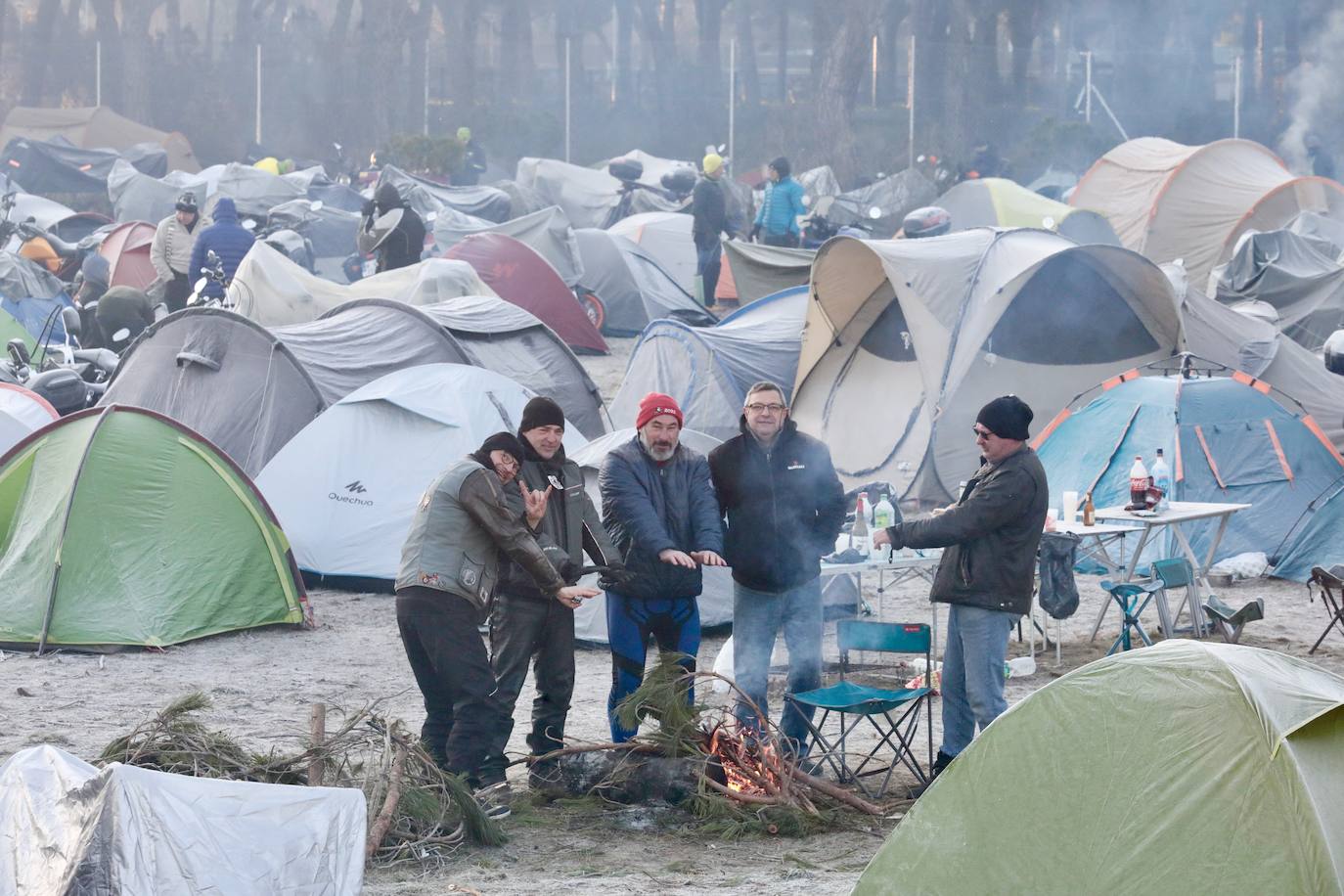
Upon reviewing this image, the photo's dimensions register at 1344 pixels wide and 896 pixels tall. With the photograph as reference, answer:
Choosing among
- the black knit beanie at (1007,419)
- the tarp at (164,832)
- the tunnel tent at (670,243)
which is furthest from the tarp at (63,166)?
the tarp at (164,832)

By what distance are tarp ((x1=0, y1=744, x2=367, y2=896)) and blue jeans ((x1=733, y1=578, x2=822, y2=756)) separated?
7.05ft

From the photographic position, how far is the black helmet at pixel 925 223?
65.6 ft

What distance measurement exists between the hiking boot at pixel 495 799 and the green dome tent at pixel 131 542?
10.2 feet

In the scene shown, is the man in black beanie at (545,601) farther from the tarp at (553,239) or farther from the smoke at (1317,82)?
the smoke at (1317,82)

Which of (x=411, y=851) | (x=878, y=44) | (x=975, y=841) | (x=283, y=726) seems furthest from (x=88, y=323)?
(x=878, y=44)

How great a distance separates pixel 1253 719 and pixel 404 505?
6275 millimetres

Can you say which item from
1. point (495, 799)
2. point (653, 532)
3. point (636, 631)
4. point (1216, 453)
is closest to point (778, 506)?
point (653, 532)

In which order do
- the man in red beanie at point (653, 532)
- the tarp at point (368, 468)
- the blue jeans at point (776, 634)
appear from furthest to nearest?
the tarp at point (368, 468) < the blue jeans at point (776, 634) < the man in red beanie at point (653, 532)

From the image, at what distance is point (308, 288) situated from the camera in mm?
14023

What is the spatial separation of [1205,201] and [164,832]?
809 inches

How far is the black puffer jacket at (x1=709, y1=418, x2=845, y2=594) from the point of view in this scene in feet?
20.9

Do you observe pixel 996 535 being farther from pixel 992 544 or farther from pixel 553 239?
pixel 553 239

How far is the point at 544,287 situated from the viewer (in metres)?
17.3

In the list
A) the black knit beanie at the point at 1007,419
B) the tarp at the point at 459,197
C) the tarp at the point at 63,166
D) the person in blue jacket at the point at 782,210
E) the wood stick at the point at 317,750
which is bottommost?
the wood stick at the point at 317,750
